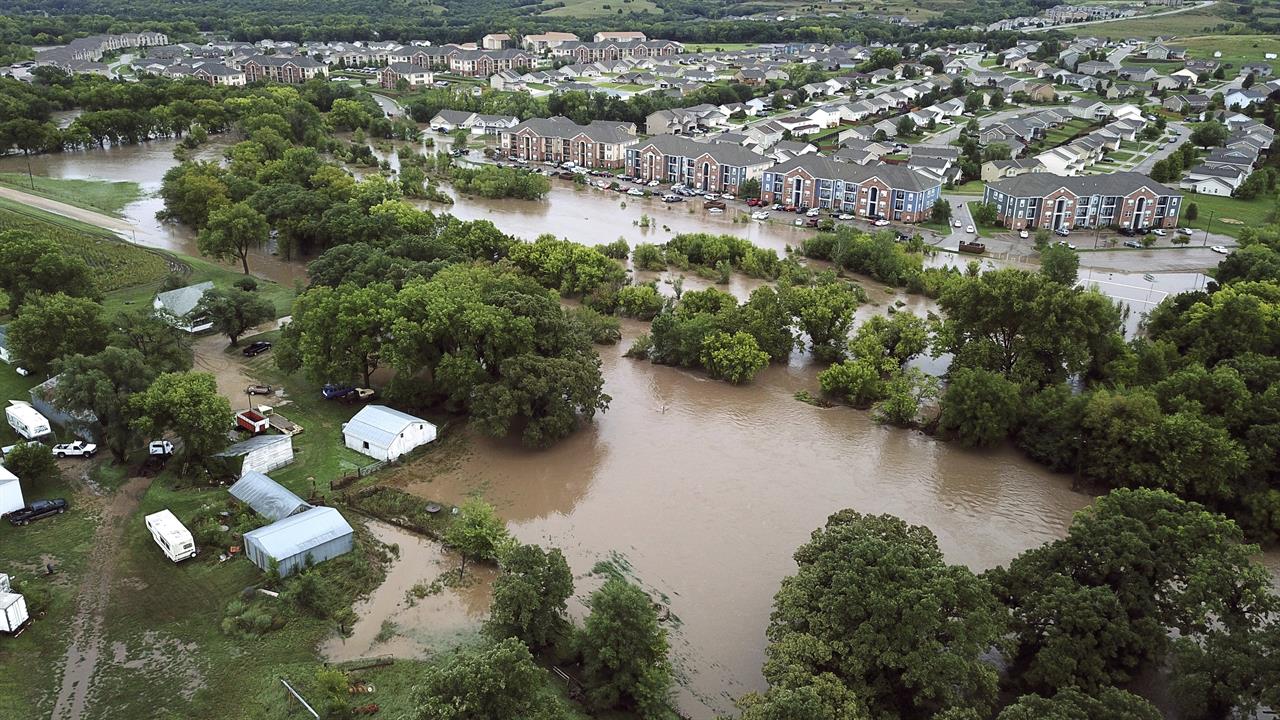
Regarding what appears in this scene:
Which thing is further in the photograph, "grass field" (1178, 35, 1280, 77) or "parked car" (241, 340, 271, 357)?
"grass field" (1178, 35, 1280, 77)

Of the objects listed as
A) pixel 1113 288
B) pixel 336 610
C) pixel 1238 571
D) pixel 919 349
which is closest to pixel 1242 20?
pixel 1113 288

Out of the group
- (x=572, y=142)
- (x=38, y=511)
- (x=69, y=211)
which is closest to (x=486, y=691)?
(x=38, y=511)

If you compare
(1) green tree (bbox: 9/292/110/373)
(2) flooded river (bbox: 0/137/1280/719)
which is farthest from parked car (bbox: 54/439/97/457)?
(2) flooded river (bbox: 0/137/1280/719)

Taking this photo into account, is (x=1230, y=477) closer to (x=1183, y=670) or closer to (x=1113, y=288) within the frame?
(x=1183, y=670)

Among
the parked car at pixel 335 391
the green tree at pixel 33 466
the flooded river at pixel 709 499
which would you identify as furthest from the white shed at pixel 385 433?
the green tree at pixel 33 466

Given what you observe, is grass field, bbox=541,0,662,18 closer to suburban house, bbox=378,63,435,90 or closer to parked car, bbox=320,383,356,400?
suburban house, bbox=378,63,435,90

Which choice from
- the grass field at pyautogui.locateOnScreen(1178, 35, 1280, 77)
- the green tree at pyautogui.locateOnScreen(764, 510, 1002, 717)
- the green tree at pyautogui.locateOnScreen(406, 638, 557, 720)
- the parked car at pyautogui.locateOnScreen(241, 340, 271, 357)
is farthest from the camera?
the grass field at pyautogui.locateOnScreen(1178, 35, 1280, 77)

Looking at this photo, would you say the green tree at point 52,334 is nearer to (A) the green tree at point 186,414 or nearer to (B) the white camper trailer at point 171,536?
(A) the green tree at point 186,414
